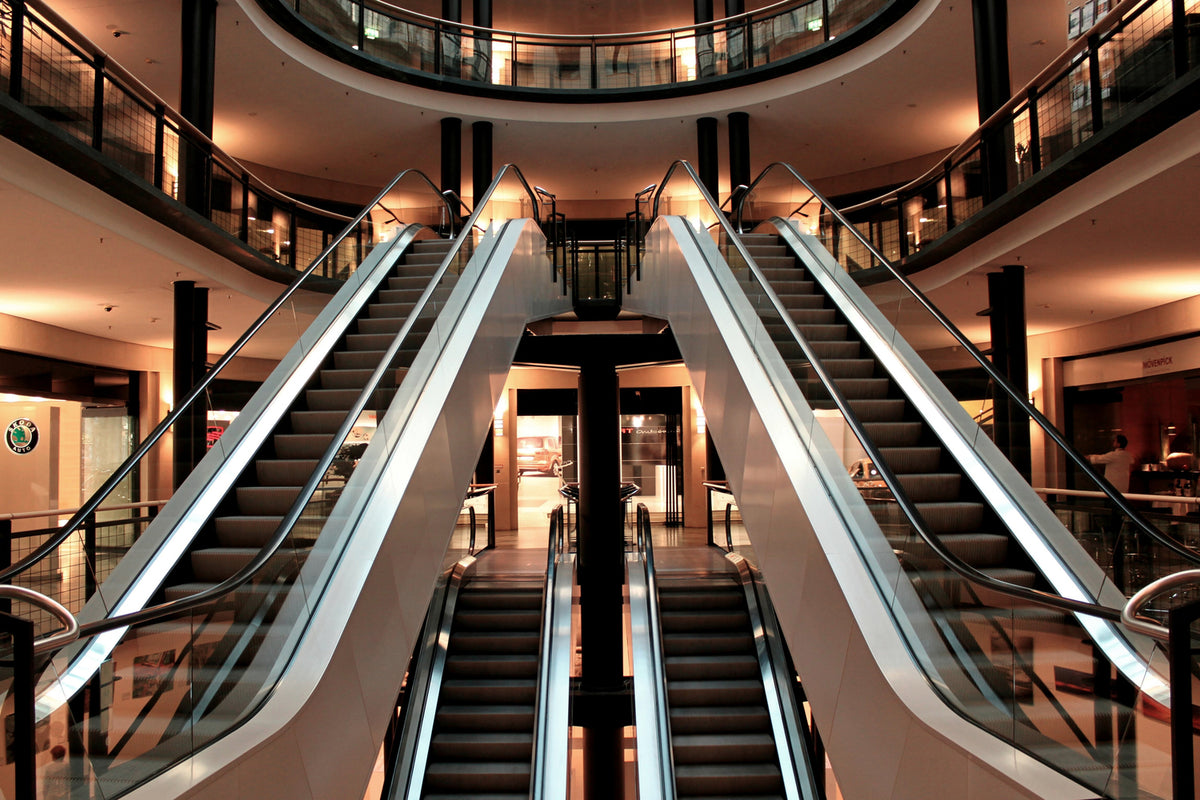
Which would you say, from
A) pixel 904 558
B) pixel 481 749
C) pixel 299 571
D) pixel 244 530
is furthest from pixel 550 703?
pixel 904 558

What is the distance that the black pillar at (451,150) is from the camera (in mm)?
15663

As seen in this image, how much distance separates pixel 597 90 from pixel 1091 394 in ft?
33.8

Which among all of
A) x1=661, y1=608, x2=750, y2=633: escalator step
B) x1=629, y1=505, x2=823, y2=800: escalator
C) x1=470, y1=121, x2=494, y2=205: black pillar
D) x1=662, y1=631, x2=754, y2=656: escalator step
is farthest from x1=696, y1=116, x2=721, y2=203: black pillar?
x1=662, y1=631, x2=754, y2=656: escalator step

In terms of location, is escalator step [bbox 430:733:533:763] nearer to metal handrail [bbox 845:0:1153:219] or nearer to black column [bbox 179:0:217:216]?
metal handrail [bbox 845:0:1153:219]

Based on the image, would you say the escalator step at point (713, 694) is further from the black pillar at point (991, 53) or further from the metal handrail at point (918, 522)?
the black pillar at point (991, 53)

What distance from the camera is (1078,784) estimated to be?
9.25 ft

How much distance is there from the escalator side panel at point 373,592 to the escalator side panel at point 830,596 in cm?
218

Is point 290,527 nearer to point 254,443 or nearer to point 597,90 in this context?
point 254,443

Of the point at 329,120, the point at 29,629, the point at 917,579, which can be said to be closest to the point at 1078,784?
the point at 917,579

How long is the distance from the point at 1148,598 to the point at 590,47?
52.5ft

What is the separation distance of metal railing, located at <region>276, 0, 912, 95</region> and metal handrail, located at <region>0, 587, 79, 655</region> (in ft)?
43.7

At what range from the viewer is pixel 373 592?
4809 millimetres

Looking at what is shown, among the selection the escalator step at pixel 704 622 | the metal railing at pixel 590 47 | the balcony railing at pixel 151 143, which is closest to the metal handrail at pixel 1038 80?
the metal railing at pixel 590 47

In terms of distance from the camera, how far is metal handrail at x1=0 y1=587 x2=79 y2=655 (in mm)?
2400
